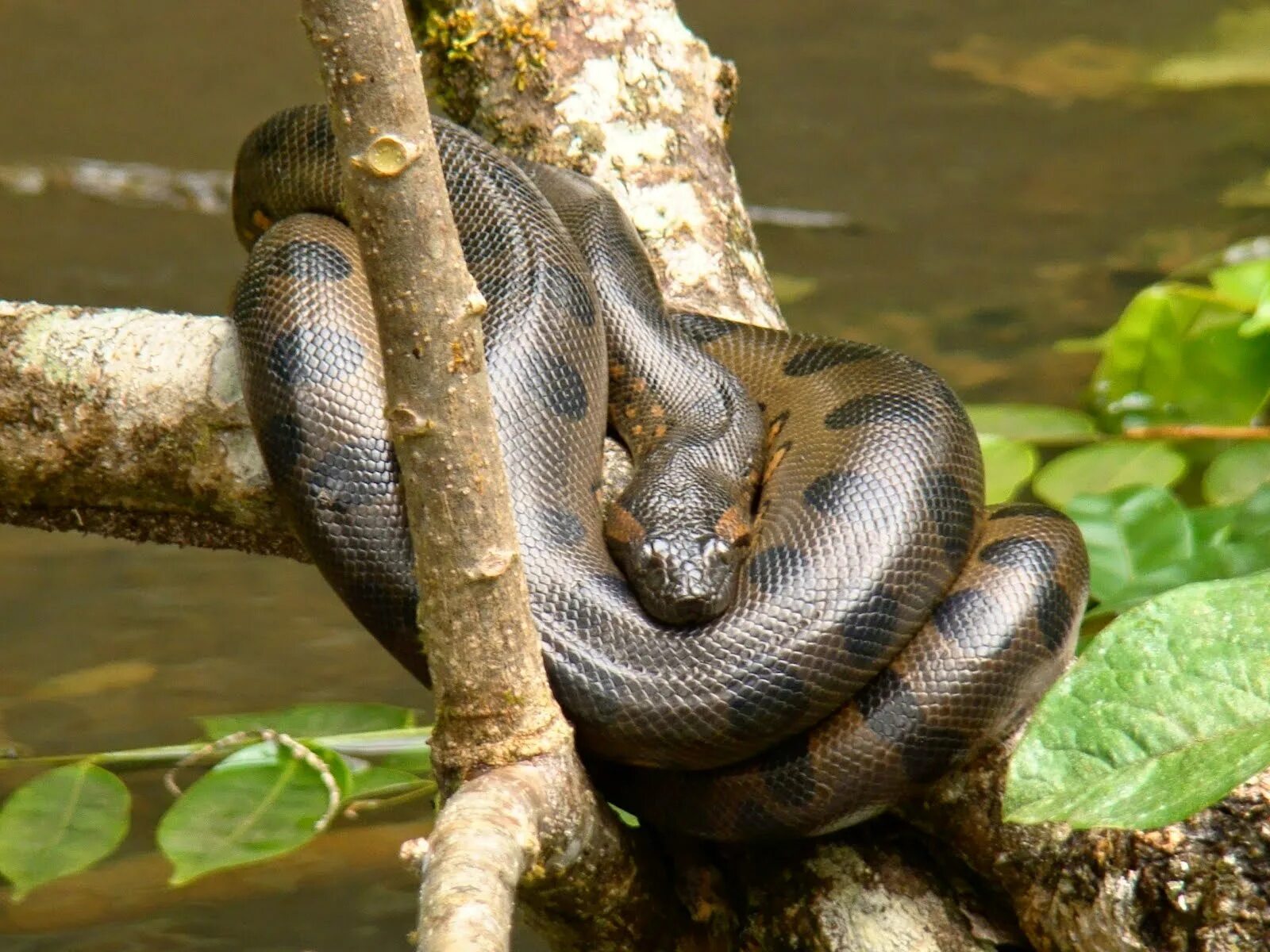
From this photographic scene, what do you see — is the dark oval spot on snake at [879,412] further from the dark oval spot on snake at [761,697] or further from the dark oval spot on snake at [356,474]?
the dark oval spot on snake at [356,474]

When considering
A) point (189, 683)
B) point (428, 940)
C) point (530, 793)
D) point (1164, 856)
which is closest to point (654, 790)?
point (530, 793)

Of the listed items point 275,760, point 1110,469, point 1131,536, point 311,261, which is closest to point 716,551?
point 311,261

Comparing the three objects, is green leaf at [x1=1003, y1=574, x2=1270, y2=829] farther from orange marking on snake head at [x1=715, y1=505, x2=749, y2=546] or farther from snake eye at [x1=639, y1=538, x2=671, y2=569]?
orange marking on snake head at [x1=715, y1=505, x2=749, y2=546]

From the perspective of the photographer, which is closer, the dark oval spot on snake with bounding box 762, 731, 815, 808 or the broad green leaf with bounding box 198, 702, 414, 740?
the dark oval spot on snake with bounding box 762, 731, 815, 808

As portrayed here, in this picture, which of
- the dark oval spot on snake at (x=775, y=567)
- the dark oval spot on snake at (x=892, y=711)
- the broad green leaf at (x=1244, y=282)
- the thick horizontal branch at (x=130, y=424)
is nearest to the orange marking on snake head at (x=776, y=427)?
the dark oval spot on snake at (x=775, y=567)

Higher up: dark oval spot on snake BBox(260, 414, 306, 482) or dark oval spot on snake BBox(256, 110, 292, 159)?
dark oval spot on snake BBox(256, 110, 292, 159)

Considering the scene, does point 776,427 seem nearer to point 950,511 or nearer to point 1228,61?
point 950,511

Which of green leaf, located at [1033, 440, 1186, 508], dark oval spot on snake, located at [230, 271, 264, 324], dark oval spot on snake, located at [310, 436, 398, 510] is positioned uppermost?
dark oval spot on snake, located at [230, 271, 264, 324]

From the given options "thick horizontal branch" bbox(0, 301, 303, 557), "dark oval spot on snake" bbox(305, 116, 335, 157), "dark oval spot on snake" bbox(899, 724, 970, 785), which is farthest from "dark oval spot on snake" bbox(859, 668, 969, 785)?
"dark oval spot on snake" bbox(305, 116, 335, 157)
